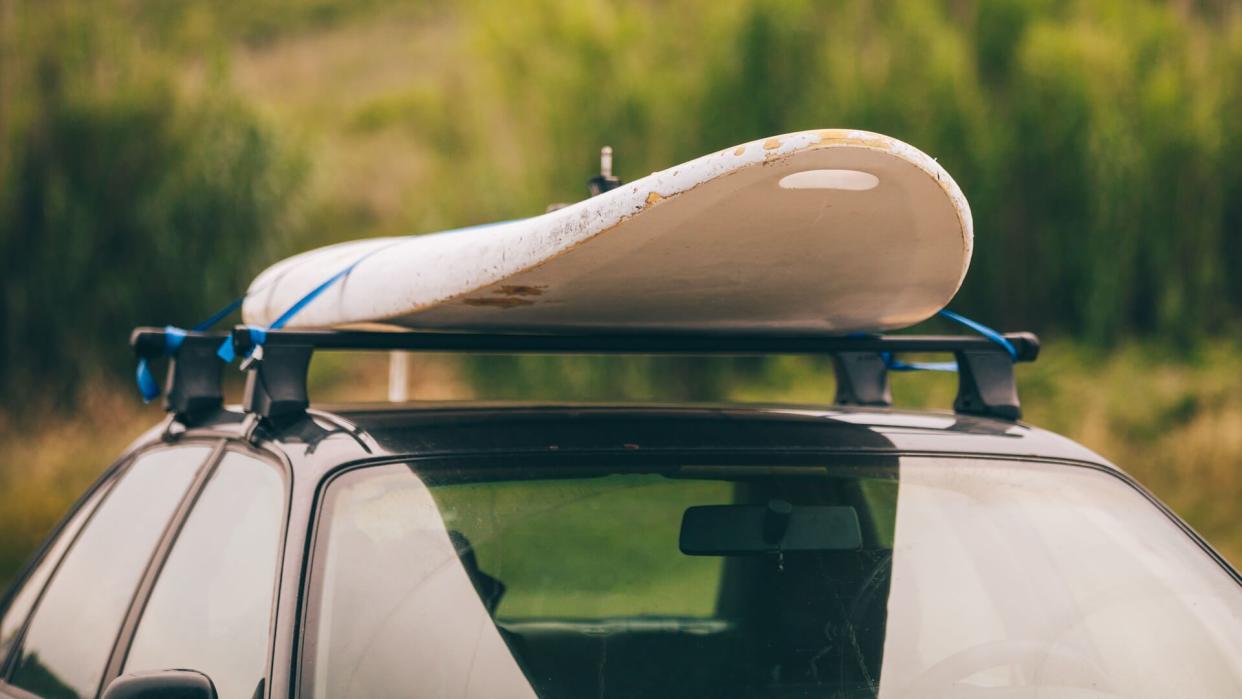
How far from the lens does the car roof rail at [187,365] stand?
2.79 meters

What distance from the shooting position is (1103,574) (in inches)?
95.6

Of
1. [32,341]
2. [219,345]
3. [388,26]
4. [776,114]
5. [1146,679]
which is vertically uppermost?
[388,26]

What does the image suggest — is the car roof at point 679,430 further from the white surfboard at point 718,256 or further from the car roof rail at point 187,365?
the car roof rail at point 187,365

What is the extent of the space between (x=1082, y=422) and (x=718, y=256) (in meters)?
10.2

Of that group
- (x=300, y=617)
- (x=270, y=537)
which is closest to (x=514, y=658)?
(x=300, y=617)

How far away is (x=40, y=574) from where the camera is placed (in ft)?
11.0

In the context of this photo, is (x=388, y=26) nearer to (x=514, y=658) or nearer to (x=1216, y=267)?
(x=1216, y=267)

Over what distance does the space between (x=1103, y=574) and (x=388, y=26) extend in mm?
52866

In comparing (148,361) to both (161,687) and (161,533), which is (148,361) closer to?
(161,533)

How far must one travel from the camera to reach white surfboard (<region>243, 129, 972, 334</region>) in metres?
1.96

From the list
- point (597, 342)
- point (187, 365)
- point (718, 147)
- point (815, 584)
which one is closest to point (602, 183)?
point (597, 342)

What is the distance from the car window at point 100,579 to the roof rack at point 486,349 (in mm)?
171

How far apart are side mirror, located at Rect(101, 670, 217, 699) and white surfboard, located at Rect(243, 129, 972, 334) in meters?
0.66

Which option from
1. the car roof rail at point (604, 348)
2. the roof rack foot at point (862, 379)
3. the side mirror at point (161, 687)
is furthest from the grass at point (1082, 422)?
the side mirror at point (161, 687)
